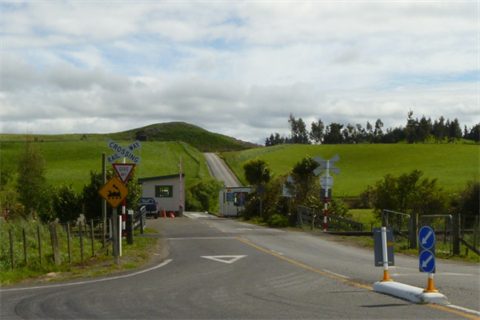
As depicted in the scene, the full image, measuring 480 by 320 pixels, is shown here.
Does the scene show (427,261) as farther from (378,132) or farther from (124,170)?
(378,132)

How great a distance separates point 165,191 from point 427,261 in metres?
48.3

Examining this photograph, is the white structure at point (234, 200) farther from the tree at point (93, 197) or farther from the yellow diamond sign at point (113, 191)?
the yellow diamond sign at point (113, 191)

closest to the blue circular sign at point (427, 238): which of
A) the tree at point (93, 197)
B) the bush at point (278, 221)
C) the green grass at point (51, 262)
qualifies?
the green grass at point (51, 262)

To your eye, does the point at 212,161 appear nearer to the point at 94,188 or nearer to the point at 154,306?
the point at 94,188

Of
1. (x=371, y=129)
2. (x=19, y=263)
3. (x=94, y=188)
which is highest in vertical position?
(x=371, y=129)

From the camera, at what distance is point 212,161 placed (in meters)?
111

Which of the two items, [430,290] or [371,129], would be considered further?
[371,129]

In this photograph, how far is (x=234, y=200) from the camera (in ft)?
157

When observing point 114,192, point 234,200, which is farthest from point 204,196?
point 114,192

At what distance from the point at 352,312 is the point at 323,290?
7.39ft

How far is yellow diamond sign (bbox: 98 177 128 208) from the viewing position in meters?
15.4

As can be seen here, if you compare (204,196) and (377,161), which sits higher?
(377,161)

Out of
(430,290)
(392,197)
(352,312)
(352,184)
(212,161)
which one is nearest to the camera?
(352,312)

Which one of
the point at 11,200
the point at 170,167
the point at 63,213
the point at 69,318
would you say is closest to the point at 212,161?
the point at 170,167
